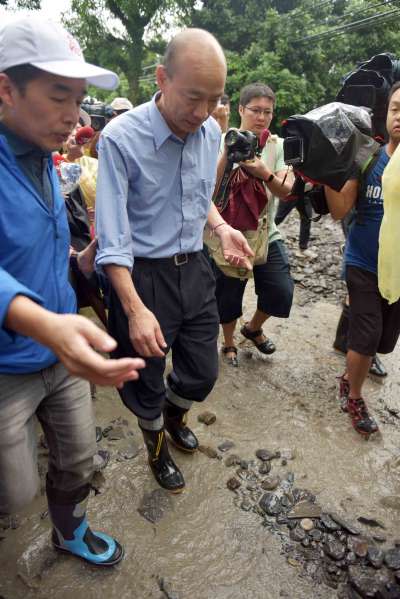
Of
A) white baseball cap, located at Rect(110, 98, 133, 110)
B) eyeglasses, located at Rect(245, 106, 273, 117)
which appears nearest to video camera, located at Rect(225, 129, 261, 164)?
eyeglasses, located at Rect(245, 106, 273, 117)

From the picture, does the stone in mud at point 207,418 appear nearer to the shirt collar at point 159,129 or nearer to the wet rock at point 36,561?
the wet rock at point 36,561

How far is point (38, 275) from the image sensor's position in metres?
1.50

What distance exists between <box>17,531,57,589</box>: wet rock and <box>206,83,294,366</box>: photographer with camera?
1915 millimetres

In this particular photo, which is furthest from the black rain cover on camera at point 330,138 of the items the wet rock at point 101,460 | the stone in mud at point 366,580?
the wet rock at point 101,460

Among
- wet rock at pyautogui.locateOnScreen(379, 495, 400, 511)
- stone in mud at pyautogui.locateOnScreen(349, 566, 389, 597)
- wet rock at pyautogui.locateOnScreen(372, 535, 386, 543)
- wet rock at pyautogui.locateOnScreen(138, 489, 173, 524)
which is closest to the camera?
stone in mud at pyautogui.locateOnScreen(349, 566, 389, 597)

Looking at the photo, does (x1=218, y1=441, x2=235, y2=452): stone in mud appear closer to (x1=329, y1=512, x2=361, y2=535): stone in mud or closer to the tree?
(x1=329, y1=512, x2=361, y2=535): stone in mud

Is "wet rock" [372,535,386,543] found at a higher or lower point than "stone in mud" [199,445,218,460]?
higher

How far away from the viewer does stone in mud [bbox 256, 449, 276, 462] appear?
2.72m

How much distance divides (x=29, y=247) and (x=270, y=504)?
1896mm

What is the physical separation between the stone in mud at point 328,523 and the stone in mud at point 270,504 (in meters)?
0.23

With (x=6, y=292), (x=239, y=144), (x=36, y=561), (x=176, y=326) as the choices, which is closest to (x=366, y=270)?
(x=239, y=144)

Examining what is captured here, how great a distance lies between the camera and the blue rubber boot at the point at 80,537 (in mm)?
1862

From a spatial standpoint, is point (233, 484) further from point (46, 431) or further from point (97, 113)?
point (97, 113)

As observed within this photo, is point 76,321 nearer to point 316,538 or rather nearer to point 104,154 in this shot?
point 104,154
